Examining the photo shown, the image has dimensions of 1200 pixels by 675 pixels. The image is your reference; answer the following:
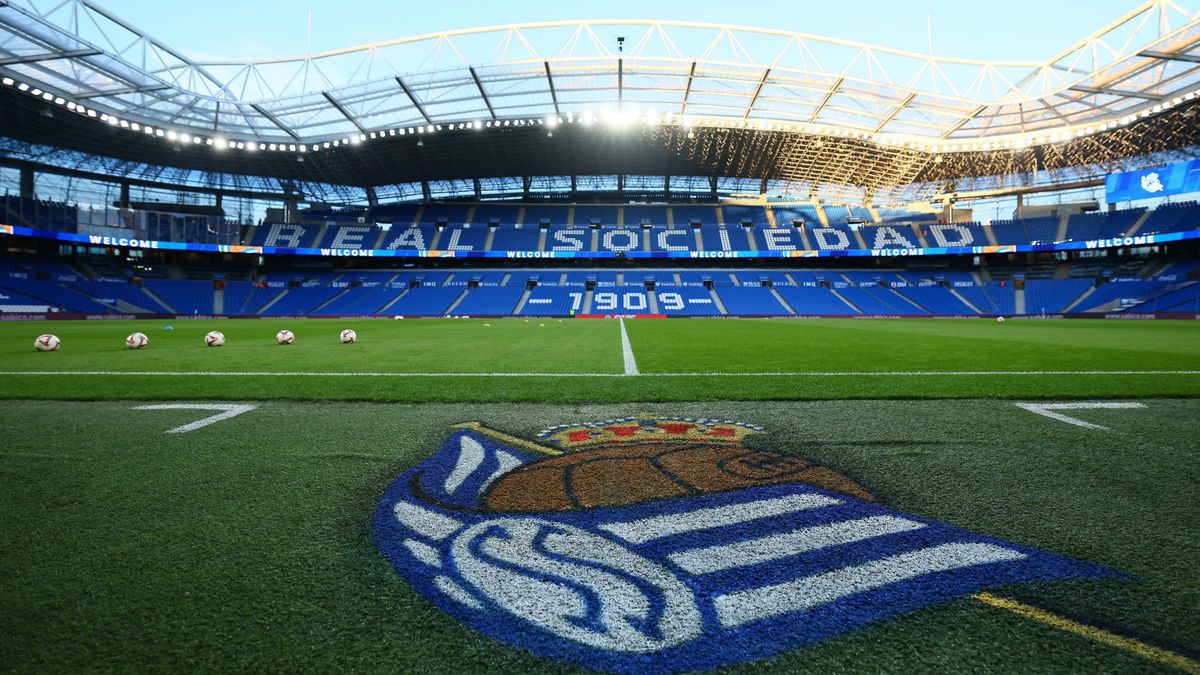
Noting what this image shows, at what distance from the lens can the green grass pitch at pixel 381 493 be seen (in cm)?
124

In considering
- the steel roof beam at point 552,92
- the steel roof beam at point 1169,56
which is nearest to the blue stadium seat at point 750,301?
the steel roof beam at point 552,92

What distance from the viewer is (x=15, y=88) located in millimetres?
25891

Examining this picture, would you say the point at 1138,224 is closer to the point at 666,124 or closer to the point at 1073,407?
the point at 666,124

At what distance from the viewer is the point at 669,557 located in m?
1.71

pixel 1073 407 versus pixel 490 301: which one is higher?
pixel 490 301

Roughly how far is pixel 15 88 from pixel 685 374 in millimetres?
38112

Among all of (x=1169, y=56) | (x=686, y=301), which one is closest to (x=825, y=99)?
(x=1169, y=56)

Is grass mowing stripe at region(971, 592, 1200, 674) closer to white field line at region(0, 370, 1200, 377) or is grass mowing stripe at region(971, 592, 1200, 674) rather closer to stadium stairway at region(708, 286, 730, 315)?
white field line at region(0, 370, 1200, 377)

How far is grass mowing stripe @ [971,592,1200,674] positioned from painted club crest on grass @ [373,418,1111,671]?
0.08 metres

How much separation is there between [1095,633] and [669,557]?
1.08 m

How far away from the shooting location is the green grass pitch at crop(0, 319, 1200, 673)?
1236 millimetres

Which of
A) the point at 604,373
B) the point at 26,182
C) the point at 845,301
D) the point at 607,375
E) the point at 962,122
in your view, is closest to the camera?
the point at 607,375

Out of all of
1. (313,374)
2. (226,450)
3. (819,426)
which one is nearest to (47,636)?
(226,450)

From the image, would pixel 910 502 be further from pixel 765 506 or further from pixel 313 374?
pixel 313 374
